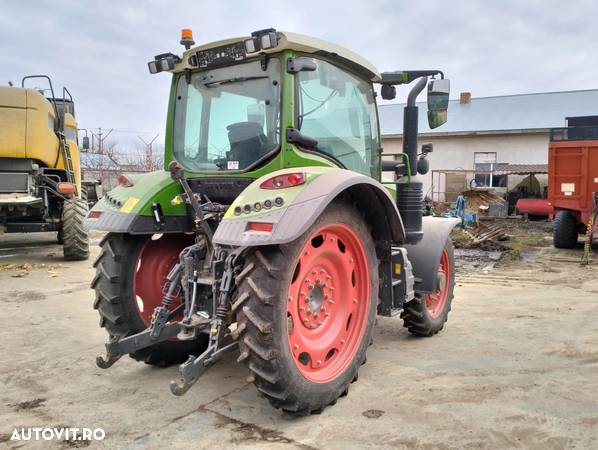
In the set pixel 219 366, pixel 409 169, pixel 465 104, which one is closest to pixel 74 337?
pixel 219 366

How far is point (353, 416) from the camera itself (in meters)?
3.16

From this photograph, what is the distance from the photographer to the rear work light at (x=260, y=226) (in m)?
2.82

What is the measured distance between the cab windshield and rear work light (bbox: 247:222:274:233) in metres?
0.74

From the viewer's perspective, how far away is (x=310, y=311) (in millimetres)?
3303

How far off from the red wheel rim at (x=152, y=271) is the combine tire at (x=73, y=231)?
5662 mm

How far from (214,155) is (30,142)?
6.06 meters

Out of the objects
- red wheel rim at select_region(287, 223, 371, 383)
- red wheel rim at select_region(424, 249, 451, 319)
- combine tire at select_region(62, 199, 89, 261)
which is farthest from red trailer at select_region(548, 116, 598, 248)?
combine tire at select_region(62, 199, 89, 261)

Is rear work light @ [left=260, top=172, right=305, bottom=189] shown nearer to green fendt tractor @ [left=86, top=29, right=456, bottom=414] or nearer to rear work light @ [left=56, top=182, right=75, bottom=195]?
green fendt tractor @ [left=86, top=29, right=456, bottom=414]

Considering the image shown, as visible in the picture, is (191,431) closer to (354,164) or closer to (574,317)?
(354,164)

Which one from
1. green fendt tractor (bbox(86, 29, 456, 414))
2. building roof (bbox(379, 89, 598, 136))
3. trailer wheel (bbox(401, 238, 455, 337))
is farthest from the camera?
building roof (bbox(379, 89, 598, 136))

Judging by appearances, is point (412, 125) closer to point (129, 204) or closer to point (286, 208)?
point (286, 208)

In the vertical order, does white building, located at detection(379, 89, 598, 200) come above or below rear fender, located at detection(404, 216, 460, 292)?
above

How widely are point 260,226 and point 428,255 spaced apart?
2202mm

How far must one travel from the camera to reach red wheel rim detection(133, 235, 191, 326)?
3900mm
